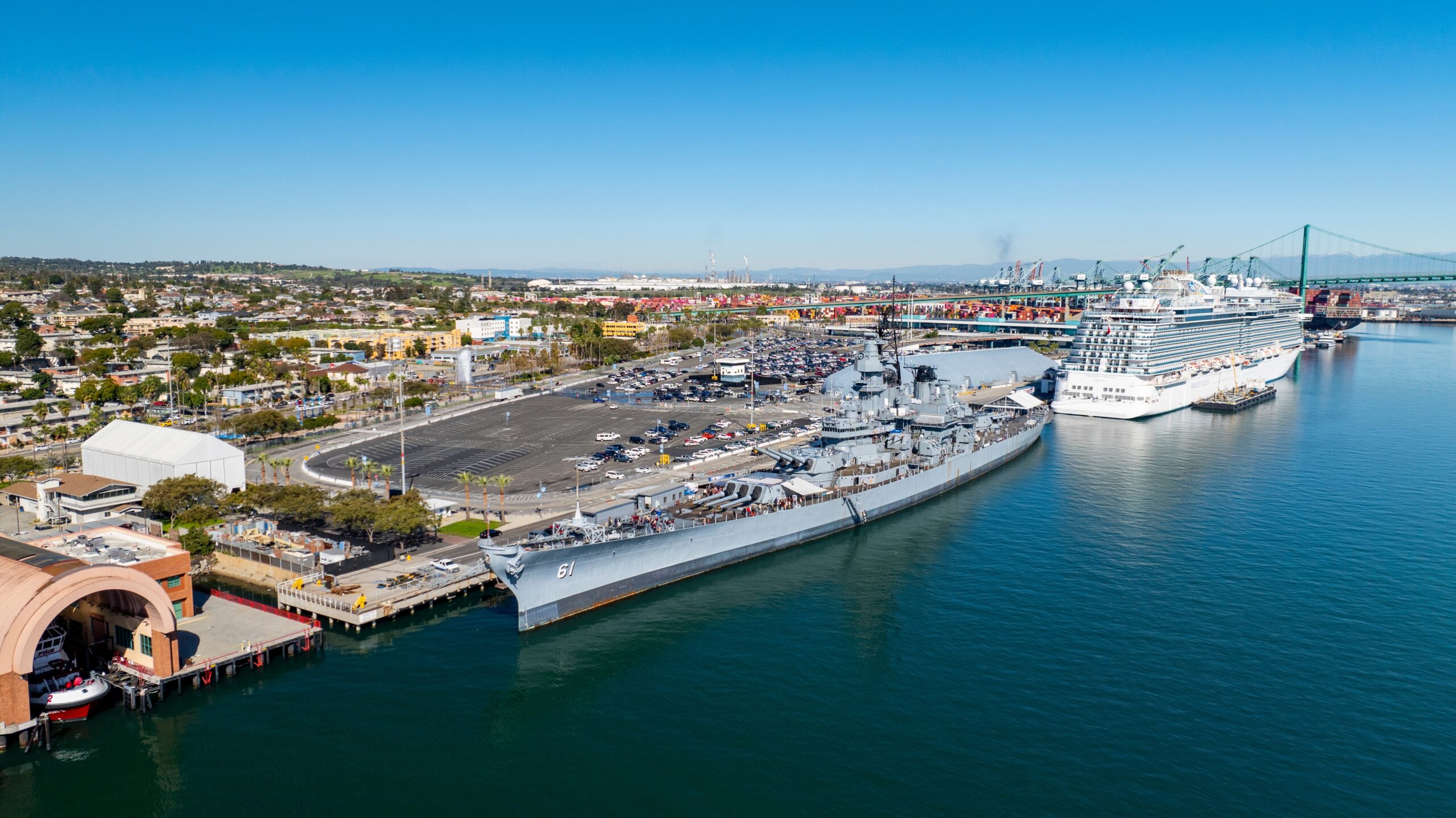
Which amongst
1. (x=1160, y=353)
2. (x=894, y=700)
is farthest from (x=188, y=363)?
(x=1160, y=353)

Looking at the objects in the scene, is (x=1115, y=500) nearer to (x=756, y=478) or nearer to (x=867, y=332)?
(x=756, y=478)

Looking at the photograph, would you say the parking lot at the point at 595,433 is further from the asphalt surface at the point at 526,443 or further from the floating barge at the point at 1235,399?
the floating barge at the point at 1235,399

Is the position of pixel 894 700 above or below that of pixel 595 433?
below

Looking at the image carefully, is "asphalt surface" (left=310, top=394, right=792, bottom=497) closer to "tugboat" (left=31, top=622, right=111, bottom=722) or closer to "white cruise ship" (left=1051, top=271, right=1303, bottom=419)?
"tugboat" (left=31, top=622, right=111, bottom=722)

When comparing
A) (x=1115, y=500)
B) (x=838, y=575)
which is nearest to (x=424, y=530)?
(x=838, y=575)

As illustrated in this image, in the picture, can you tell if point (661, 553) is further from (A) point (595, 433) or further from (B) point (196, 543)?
(A) point (595, 433)

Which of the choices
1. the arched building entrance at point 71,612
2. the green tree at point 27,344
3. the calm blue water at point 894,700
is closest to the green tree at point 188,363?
the green tree at point 27,344
